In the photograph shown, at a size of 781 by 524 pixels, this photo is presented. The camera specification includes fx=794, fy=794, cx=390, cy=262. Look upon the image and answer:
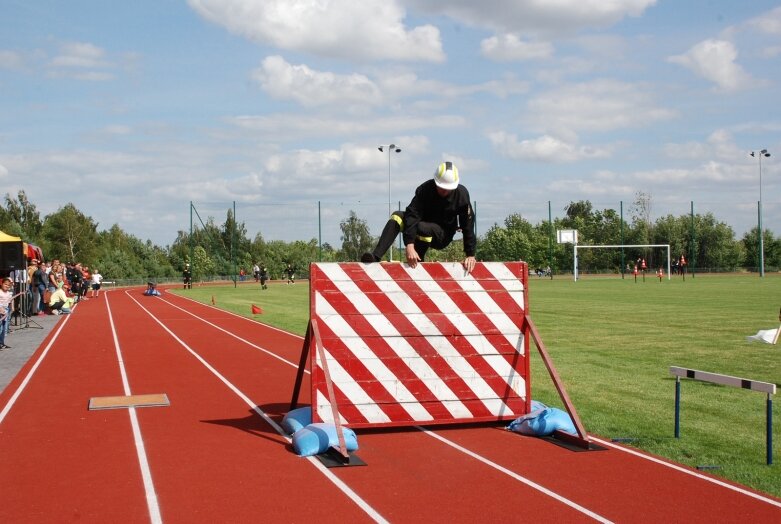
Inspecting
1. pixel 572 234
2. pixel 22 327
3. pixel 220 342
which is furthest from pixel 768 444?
pixel 572 234

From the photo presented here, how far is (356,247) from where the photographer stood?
279 feet

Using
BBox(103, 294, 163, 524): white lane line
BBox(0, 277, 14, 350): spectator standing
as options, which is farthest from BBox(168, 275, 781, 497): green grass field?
BBox(0, 277, 14, 350): spectator standing

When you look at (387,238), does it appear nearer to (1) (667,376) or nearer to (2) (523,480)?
(2) (523,480)

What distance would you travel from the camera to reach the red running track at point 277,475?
5414mm

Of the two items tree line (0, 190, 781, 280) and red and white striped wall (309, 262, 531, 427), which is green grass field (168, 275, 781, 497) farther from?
tree line (0, 190, 781, 280)

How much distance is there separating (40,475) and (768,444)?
19.7 feet

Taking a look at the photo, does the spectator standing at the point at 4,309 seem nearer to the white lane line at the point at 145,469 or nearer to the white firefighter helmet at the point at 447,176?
the white lane line at the point at 145,469

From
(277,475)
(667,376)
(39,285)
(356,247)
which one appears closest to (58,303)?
(39,285)

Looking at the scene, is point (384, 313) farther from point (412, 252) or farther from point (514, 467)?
point (514, 467)

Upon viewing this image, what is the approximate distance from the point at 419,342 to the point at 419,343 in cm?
1

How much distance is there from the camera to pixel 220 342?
1706cm

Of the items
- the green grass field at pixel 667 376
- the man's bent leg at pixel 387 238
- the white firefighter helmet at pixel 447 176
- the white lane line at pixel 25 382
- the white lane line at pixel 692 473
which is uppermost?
the white firefighter helmet at pixel 447 176

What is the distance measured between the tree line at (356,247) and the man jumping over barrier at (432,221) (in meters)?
61.3

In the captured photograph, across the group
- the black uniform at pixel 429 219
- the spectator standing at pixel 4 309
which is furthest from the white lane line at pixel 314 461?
the spectator standing at pixel 4 309
